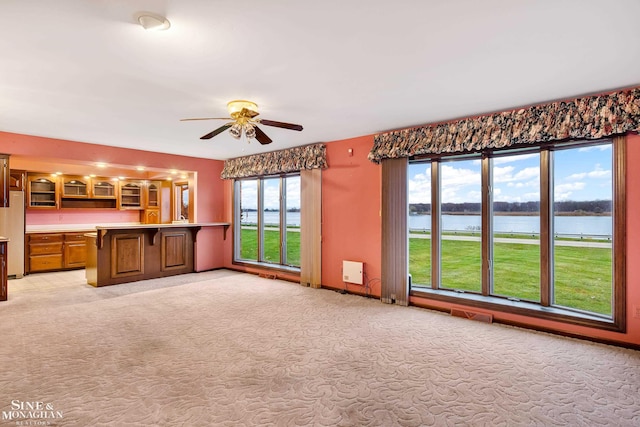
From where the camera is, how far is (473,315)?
397 centimetres

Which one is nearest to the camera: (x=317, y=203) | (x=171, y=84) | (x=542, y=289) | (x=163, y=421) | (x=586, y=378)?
(x=163, y=421)

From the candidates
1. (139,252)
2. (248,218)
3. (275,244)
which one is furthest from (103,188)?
(275,244)

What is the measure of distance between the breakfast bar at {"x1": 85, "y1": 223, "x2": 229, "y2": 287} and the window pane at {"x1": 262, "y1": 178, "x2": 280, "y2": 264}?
116cm

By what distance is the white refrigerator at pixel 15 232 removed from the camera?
5672mm

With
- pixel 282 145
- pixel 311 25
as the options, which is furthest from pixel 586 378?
pixel 282 145

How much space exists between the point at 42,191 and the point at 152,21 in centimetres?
734

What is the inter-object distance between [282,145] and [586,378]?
Result: 492 cm

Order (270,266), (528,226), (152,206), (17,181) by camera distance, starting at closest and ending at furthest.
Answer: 1. (528,226)
2. (17,181)
3. (270,266)
4. (152,206)

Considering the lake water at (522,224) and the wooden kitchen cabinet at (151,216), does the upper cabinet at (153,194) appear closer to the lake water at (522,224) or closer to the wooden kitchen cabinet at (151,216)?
the wooden kitchen cabinet at (151,216)

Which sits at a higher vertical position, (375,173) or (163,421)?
(375,173)

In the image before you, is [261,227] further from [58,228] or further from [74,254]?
[58,228]

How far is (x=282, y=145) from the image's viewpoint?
5.73m

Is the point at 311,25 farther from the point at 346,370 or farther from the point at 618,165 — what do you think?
the point at 618,165

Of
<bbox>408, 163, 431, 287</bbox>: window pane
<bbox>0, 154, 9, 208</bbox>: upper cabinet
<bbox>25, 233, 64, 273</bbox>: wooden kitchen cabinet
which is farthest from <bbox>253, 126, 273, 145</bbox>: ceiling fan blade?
<bbox>25, 233, 64, 273</bbox>: wooden kitchen cabinet
